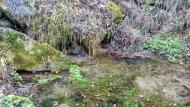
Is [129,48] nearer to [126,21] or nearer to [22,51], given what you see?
[126,21]

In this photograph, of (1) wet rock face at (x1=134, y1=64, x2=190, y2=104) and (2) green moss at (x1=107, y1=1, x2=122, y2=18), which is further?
(2) green moss at (x1=107, y1=1, x2=122, y2=18)

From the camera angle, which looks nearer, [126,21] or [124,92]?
[124,92]

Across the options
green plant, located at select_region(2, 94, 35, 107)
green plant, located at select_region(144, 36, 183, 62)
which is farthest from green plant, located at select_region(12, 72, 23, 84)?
green plant, located at select_region(144, 36, 183, 62)

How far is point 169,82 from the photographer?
5836 millimetres

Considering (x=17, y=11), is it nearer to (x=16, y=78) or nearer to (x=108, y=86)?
(x=16, y=78)

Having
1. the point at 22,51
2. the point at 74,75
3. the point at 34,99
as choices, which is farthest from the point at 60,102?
the point at 22,51

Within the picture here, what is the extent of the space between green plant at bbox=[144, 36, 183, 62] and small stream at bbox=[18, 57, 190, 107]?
0.48 m

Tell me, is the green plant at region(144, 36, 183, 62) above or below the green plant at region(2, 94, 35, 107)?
above

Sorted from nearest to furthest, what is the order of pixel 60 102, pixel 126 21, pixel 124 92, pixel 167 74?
1. pixel 60 102
2. pixel 124 92
3. pixel 167 74
4. pixel 126 21

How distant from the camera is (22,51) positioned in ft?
19.5

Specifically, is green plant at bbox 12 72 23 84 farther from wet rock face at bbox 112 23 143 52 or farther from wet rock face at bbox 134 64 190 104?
wet rock face at bbox 112 23 143 52

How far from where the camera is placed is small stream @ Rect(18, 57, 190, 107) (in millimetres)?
5055

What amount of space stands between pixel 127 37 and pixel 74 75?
1883 millimetres

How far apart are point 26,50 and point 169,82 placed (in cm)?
242
